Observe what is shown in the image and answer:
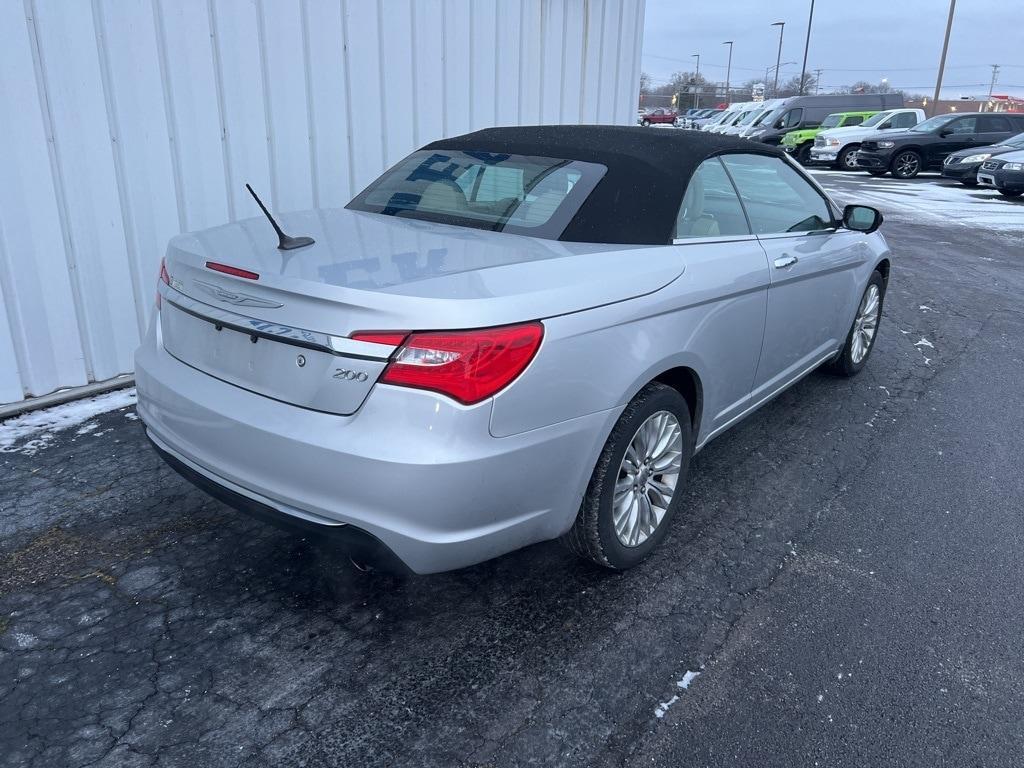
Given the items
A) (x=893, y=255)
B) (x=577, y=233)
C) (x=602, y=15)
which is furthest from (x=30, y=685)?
(x=893, y=255)

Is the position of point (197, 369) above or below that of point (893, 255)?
above

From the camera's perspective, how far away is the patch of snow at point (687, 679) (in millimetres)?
2467

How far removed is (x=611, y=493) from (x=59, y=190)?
11.9 ft

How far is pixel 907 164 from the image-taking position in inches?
864

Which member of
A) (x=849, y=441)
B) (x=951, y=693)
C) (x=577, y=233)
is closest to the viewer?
(x=951, y=693)

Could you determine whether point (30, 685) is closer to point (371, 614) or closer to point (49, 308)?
point (371, 614)

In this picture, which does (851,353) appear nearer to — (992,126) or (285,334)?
(285,334)

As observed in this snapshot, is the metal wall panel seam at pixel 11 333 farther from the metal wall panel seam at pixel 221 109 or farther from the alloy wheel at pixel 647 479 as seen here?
the alloy wheel at pixel 647 479

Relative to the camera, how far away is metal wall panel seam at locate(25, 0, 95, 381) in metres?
4.18

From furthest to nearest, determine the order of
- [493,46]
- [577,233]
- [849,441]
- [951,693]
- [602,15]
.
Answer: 1. [602,15]
2. [493,46]
3. [849,441]
4. [577,233]
5. [951,693]

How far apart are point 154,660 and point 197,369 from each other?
0.94 m

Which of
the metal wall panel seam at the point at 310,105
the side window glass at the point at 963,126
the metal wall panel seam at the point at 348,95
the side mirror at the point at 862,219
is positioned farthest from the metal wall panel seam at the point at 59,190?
the side window glass at the point at 963,126

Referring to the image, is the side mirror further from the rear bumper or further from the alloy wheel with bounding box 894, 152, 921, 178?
the alloy wheel with bounding box 894, 152, 921, 178

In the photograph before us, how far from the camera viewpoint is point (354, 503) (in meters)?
2.26
